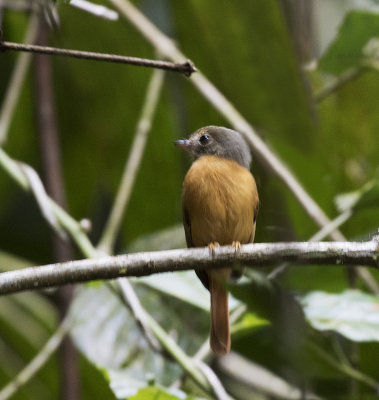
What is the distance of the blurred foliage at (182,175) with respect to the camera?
1196 millimetres

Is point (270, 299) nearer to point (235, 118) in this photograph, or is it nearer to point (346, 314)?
point (346, 314)

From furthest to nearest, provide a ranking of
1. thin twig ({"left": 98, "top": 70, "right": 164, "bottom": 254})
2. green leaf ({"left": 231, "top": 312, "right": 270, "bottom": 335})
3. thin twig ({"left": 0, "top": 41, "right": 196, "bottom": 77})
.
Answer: thin twig ({"left": 98, "top": 70, "right": 164, "bottom": 254}) < green leaf ({"left": 231, "top": 312, "right": 270, "bottom": 335}) < thin twig ({"left": 0, "top": 41, "right": 196, "bottom": 77})

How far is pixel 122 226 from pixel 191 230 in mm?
818

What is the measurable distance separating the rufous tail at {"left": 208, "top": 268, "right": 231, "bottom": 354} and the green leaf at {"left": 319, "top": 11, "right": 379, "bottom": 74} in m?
0.68

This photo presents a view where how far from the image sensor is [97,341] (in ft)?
5.23

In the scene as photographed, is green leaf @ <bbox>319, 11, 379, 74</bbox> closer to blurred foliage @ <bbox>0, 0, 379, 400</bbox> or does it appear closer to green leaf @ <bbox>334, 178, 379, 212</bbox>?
blurred foliage @ <bbox>0, 0, 379, 400</bbox>

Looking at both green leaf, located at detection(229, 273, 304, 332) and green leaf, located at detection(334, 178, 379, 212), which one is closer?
green leaf, located at detection(229, 273, 304, 332)

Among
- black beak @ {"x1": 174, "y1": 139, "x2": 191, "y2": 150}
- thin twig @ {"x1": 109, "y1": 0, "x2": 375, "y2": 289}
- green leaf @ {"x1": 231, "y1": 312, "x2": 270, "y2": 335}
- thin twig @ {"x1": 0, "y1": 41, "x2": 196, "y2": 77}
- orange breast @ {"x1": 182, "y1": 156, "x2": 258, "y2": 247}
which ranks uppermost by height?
thin twig @ {"x1": 109, "y1": 0, "x2": 375, "y2": 289}

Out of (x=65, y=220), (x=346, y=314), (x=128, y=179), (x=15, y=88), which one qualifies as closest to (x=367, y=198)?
(x=346, y=314)

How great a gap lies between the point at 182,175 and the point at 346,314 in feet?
1.87

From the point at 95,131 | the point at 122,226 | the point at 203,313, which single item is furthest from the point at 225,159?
the point at 95,131

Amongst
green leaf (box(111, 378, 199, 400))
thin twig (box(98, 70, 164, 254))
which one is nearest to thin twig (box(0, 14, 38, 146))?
thin twig (box(98, 70, 164, 254))

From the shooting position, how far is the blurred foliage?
1.20 metres

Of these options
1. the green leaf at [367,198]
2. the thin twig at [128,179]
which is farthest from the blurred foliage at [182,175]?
the thin twig at [128,179]
